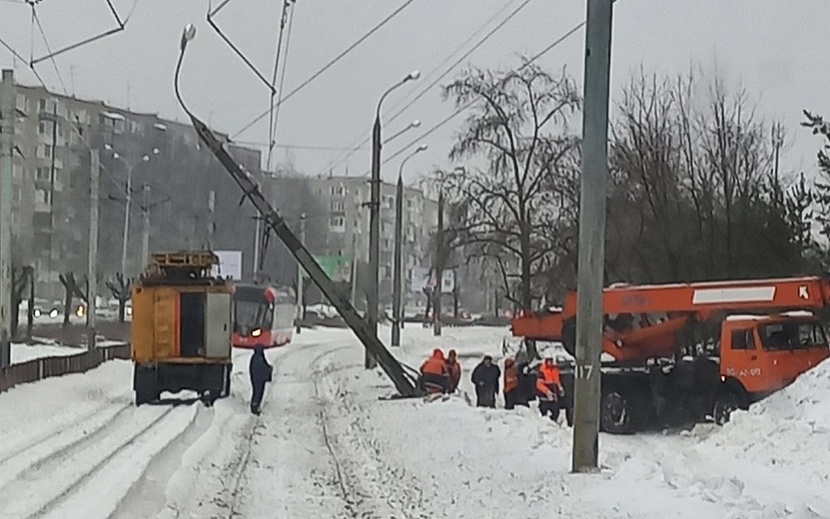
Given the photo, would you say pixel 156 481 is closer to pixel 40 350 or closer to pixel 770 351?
pixel 770 351

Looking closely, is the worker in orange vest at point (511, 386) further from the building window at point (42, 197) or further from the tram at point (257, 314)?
the building window at point (42, 197)

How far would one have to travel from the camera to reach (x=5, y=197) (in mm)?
29766

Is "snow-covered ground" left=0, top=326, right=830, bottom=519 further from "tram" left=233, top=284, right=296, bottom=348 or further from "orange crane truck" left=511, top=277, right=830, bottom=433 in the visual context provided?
"tram" left=233, top=284, right=296, bottom=348

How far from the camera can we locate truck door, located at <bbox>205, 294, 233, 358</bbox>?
28938 millimetres

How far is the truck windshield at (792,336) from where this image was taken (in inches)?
1043

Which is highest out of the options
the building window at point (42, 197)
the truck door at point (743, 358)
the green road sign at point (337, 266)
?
the building window at point (42, 197)

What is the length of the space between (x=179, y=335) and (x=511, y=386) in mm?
7435

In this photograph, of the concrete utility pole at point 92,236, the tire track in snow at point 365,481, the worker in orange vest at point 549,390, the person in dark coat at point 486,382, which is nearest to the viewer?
the tire track in snow at point 365,481

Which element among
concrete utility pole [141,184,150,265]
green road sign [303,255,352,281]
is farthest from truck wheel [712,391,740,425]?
green road sign [303,255,352,281]

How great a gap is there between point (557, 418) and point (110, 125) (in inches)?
2145

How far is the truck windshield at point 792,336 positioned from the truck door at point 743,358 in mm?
266

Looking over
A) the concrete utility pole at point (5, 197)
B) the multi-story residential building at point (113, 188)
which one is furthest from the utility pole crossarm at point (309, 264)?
the multi-story residential building at point (113, 188)

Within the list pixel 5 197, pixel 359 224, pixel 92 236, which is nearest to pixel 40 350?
pixel 92 236

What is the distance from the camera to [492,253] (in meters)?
51.5
